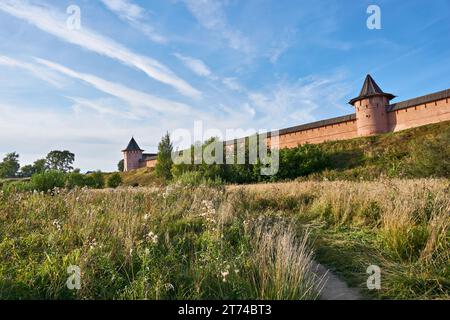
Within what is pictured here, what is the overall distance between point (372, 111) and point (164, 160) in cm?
2613

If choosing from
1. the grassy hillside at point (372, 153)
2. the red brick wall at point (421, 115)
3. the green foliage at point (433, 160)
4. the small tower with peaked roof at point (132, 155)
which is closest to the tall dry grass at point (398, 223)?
the green foliage at point (433, 160)

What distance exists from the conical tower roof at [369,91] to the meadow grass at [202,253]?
115ft

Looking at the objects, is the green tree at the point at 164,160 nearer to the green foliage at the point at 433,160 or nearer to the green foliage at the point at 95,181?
the green foliage at the point at 95,181

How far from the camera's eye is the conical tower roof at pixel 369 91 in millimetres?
37200

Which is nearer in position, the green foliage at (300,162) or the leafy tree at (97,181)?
the leafy tree at (97,181)

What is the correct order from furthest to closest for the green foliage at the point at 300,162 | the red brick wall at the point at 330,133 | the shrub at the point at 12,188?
the red brick wall at the point at 330,133
the green foliage at the point at 300,162
the shrub at the point at 12,188

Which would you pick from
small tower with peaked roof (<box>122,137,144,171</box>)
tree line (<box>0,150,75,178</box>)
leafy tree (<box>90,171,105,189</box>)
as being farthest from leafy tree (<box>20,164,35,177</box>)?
leafy tree (<box>90,171,105,189</box>)

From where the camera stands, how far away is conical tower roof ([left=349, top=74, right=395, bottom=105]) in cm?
3720

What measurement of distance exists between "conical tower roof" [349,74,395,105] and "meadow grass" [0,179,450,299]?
35.0 m

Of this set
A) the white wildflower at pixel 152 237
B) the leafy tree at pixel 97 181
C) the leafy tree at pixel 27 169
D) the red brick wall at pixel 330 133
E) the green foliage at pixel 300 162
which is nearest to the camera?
the white wildflower at pixel 152 237

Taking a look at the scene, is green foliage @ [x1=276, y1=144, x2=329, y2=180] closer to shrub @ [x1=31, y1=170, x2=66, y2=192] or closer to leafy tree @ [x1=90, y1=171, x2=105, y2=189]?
leafy tree @ [x1=90, y1=171, x2=105, y2=189]
